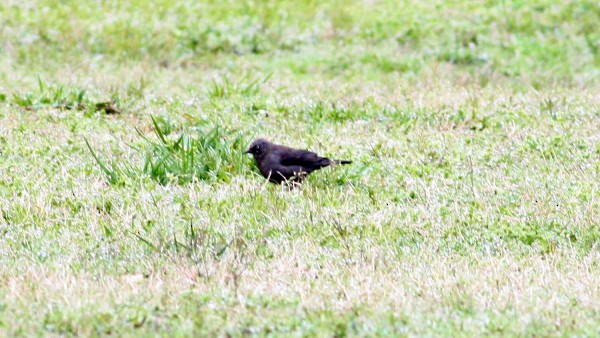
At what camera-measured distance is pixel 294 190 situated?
8594 mm

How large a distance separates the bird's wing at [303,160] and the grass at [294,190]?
193 millimetres

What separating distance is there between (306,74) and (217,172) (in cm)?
665

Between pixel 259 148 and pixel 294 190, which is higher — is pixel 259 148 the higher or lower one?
the higher one

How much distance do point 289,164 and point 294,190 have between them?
1.28 feet

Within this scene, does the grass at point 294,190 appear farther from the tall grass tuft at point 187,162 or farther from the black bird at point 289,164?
the black bird at point 289,164

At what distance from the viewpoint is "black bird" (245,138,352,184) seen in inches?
350

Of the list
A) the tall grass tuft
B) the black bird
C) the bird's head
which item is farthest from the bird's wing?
the tall grass tuft

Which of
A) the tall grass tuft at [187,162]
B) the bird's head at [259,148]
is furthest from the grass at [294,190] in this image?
the bird's head at [259,148]

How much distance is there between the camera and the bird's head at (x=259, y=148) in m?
9.08

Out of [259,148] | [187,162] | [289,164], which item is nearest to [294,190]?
[289,164]

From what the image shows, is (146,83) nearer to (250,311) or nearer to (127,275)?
(127,275)

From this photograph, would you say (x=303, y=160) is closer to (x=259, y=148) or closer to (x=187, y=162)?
(x=259, y=148)

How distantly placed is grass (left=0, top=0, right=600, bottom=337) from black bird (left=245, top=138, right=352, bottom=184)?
0.60 feet

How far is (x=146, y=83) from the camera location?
1300cm
